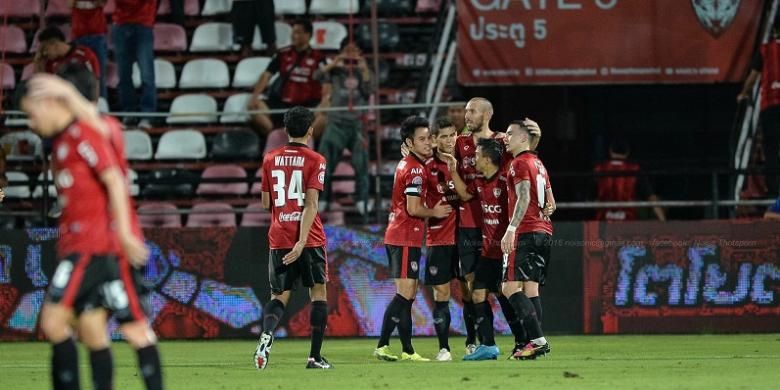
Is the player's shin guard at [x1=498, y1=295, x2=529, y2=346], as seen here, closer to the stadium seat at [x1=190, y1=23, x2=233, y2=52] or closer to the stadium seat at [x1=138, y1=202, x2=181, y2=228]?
the stadium seat at [x1=138, y1=202, x2=181, y2=228]

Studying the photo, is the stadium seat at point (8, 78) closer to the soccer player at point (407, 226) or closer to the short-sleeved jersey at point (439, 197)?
the soccer player at point (407, 226)

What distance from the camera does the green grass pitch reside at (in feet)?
32.7

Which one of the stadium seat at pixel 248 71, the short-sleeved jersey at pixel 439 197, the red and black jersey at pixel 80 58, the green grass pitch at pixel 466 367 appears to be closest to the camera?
the green grass pitch at pixel 466 367

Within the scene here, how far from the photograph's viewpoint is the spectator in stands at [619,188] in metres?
18.1

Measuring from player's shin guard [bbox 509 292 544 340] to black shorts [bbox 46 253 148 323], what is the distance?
5093mm

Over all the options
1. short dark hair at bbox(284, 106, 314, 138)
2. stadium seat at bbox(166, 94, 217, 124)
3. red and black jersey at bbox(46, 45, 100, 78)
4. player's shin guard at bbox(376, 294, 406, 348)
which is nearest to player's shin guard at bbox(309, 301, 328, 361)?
player's shin guard at bbox(376, 294, 406, 348)

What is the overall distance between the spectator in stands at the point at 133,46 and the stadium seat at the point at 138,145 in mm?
787

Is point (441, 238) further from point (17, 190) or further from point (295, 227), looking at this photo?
point (17, 190)

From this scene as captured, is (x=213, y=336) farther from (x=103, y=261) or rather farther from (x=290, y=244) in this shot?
(x=103, y=261)

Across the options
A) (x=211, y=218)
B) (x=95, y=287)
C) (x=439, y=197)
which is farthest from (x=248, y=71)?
(x=95, y=287)

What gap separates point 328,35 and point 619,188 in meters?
4.74

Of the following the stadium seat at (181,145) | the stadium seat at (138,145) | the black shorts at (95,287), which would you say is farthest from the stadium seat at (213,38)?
the black shorts at (95,287)

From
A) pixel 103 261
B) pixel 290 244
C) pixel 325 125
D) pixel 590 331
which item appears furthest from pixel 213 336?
pixel 103 261

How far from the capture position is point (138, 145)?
1923 cm
